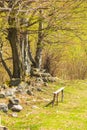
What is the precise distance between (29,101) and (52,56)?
14.5 m

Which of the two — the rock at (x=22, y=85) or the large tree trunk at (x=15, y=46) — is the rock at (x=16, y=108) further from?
the large tree trunk at (x=15, y=46)

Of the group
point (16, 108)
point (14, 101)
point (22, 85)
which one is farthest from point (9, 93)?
point (22, 85)

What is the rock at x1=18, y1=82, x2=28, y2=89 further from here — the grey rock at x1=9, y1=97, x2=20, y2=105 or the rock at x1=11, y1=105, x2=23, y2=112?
the rock at x1=11, y1=105, x2=23, y2=112

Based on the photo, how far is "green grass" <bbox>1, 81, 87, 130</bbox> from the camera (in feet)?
45.0

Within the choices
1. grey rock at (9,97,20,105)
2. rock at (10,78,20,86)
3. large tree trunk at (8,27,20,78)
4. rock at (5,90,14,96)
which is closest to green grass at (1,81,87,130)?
grey rock at (9,97,20,105)

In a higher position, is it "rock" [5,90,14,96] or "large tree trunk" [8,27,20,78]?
"large tree trunk" [8,27,20,78]

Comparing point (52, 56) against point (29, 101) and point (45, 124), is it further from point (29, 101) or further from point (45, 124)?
point (45, 124)

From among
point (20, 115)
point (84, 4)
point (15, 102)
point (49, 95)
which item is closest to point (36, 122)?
point (20, 115)

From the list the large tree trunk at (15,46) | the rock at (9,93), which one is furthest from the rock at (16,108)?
the large tree trunk at (15,46)

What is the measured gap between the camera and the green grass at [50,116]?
1373cm

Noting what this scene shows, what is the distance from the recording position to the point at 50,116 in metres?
15.3

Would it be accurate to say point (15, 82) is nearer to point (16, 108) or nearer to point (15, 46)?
point (15, 46)

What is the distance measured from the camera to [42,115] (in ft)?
50.5

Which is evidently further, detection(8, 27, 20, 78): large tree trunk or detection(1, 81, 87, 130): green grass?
detection(8, 27, 20, 78): large tree trunk
